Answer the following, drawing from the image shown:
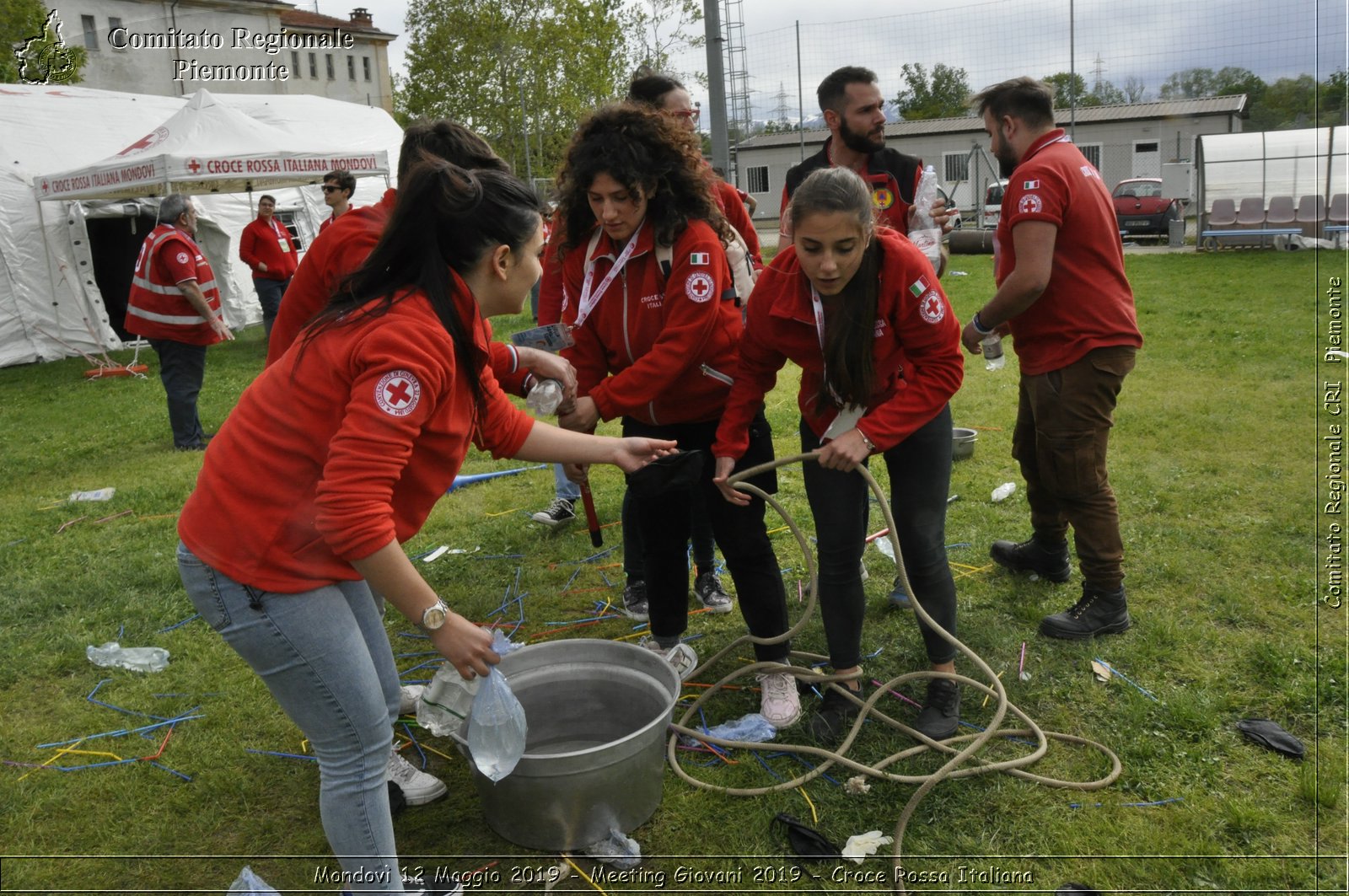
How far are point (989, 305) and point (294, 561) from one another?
8.73ft

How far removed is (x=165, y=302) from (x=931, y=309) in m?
6.76

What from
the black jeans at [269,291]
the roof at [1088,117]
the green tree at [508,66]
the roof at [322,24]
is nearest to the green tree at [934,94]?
the roof at [1088,117]

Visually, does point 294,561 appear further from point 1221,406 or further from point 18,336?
point 18,336

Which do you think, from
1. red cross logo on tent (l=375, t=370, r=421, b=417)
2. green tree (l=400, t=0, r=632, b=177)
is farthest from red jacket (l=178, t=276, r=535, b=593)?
green tree (l=400, t=0, r=632, b=177)

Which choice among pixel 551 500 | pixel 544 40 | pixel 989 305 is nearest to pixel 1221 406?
pixel 989 305

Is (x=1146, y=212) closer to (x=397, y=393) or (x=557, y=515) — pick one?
(x=557, y=515)

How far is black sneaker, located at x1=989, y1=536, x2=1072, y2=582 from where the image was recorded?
4035 mm

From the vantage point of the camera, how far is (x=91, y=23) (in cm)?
2962

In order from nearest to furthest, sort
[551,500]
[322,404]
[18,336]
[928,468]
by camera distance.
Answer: [322,404] → [928,468] → [551,500] → [18,336]

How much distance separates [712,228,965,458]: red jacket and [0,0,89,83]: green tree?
55.7ft

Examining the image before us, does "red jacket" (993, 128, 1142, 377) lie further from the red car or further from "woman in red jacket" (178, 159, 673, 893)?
the red car

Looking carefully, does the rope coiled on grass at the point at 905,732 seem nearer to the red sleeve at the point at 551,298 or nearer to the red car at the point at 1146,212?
the red sleeve at the point at 551,298

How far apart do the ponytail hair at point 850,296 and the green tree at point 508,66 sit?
21845 mm

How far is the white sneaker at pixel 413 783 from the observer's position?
9.30 feet
